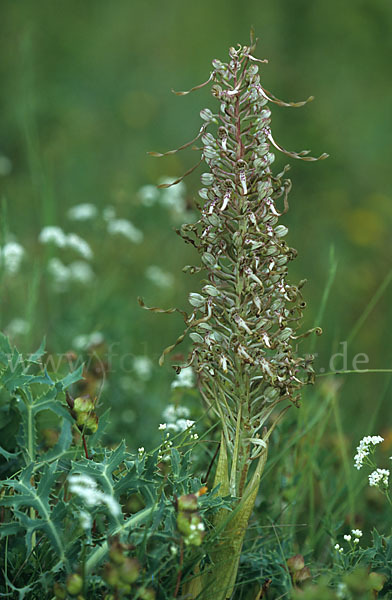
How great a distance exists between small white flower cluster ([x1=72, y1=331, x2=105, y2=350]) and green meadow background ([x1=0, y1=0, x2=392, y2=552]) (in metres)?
0.03

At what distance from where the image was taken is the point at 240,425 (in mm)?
1688

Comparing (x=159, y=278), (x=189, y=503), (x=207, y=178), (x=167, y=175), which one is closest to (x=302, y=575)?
(x=189, y=503)

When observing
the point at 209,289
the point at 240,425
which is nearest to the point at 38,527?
the point at 240,425

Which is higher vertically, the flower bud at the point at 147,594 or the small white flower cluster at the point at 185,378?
the small white flower cluster at the point at 185,378

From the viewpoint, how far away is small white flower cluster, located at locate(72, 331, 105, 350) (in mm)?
2862

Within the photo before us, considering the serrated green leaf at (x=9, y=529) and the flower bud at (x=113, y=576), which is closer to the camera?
the flower bud at (x=113, y=576)

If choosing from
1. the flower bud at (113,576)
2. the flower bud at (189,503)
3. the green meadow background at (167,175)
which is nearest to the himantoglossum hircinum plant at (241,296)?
the flower bud at (189,503)

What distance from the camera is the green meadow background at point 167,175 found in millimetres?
3199

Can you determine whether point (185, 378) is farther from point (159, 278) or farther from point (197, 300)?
point (159, 278)

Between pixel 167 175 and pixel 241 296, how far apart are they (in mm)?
4128

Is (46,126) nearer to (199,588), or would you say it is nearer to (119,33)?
(119,33)

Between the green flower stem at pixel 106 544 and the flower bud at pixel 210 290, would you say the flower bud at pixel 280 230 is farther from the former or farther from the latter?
the green flower stem at pixel 106 544

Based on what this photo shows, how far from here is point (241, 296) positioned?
5.55ft

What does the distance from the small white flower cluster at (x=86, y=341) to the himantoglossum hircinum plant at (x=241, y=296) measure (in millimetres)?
1196
